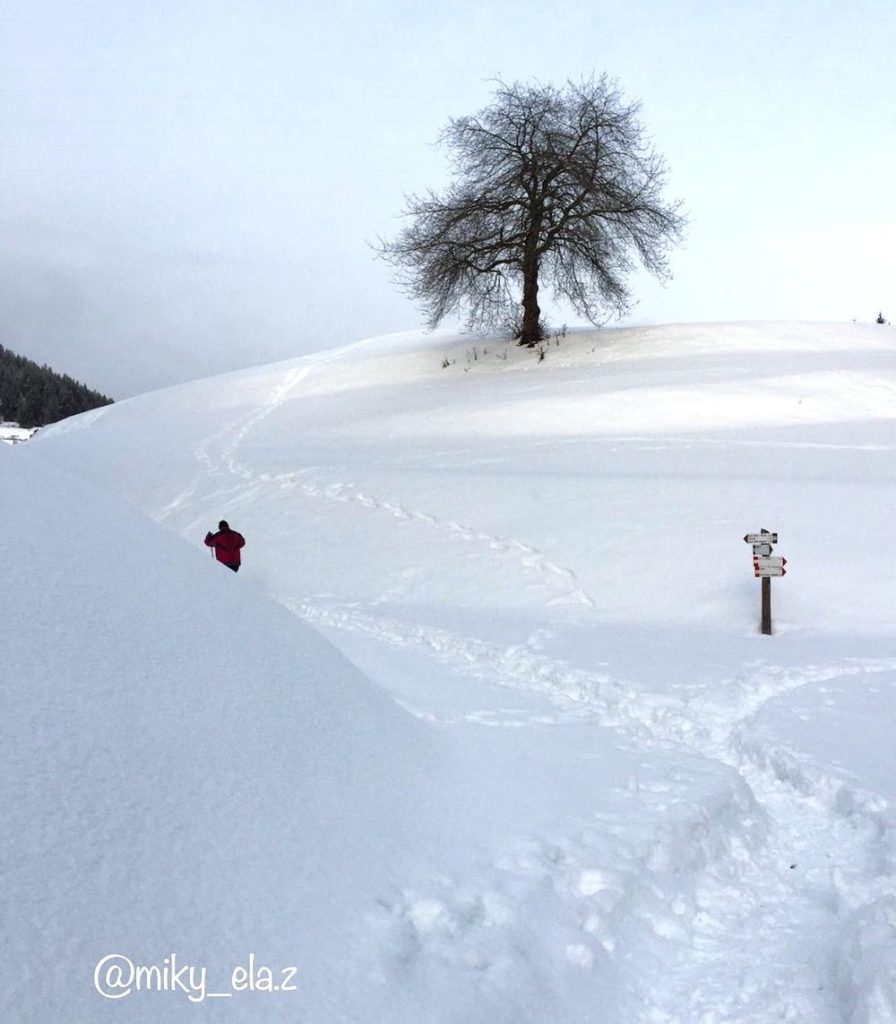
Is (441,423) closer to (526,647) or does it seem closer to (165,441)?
(165,441)

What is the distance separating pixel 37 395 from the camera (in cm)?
9975

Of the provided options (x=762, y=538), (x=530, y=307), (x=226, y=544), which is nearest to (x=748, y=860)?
(x=762, y=538)

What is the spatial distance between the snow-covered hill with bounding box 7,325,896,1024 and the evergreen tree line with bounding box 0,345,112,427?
98858 mm

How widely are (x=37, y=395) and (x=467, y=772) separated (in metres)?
110

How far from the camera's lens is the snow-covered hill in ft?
8.57

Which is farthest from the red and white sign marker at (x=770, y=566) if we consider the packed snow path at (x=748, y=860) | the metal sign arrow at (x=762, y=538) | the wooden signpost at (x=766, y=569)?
the packed snow path at (x=748, y=860)

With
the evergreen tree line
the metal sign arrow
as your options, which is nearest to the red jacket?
the metal sign arrow

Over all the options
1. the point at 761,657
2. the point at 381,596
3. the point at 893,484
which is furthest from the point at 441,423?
the point at 761,657

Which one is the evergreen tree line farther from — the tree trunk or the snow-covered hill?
the snow-covered hill

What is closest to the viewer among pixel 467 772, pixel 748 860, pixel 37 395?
pixel 748 860

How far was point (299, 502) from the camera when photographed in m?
14.0

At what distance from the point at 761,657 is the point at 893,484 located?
5069mm

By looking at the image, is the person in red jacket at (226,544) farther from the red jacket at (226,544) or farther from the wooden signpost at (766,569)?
the wooden signpost at (766,569)

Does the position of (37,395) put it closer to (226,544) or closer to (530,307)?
(530,307)
